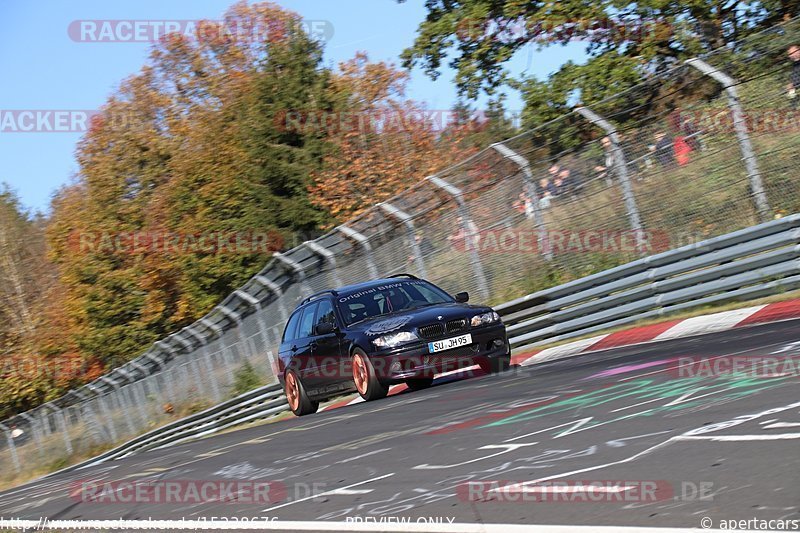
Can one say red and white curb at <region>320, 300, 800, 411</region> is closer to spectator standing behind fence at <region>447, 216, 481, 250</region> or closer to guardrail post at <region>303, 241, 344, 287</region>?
spectator standing behind fence at <region>447, 216, 481, 250</region>

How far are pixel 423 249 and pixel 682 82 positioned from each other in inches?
246

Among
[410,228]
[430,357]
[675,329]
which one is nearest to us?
[430,357]

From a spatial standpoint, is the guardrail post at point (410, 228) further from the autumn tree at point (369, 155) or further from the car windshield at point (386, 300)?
the autumn tree at point (369, 155)

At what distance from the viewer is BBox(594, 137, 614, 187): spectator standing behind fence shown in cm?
1544

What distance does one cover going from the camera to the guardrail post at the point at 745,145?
44.5 ft

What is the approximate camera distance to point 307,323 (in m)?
15.5

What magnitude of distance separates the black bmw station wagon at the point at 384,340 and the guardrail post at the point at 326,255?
15.7 ft

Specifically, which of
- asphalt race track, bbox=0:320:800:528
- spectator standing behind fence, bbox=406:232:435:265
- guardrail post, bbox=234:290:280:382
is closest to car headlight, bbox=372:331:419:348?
asphalt race track, bbox=0:320:800:528

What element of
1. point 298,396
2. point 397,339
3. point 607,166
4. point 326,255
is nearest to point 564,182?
point 607,166

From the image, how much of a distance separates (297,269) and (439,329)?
8.77 metres

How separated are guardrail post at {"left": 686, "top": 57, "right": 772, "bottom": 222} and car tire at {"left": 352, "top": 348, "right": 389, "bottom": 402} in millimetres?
5175

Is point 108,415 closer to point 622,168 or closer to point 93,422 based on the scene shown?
point 93,422

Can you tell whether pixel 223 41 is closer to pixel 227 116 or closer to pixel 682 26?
pixel 227 116

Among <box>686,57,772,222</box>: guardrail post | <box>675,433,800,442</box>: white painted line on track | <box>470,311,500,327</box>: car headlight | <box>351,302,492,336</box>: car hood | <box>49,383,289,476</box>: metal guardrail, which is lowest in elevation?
<box>675,433,800,442</box>: white painted line on track
